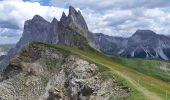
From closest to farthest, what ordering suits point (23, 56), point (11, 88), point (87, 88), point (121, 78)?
point (121, 78), point (87, 88), point (11, 88), point (23, 56)

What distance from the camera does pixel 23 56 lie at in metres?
137

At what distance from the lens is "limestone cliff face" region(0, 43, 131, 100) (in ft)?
372

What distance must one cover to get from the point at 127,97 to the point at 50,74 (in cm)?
4976

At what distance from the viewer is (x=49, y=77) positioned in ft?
418

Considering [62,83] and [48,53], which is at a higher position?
[48,53]

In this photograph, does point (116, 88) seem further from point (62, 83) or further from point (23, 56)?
point (23, 56)

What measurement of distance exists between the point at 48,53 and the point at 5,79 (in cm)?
1630

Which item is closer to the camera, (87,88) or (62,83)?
(87,88)

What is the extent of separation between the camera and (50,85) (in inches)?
4865

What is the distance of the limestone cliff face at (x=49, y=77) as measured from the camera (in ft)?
372

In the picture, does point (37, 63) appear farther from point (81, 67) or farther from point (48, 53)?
point (81, 67)

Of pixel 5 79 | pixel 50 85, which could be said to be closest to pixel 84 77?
pixel 50 85

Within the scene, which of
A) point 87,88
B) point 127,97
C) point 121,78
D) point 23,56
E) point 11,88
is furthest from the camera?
point 23,56

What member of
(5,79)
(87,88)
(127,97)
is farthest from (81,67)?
(127,97)
